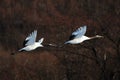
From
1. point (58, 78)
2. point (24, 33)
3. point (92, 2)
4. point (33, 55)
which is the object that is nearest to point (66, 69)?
point (58, 78)

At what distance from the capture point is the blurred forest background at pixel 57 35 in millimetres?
23766

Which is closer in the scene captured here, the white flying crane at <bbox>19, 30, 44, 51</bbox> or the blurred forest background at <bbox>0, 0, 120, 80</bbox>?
the white flying crane at <bbox>19, 30, 44, 51</bbox>

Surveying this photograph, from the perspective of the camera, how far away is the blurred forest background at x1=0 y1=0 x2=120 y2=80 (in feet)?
78.0

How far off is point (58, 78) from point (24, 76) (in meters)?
1.38

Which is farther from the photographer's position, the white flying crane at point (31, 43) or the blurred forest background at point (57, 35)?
the blurred forest background at point (57, 35)

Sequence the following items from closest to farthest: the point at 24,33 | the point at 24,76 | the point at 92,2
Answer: the point at 24,76 → the point at 24,33 → the point at 92,2

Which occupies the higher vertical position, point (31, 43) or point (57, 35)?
point (31, 43)

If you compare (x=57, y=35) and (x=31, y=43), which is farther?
(x=57, y=35)

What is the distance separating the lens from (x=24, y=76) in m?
24.3

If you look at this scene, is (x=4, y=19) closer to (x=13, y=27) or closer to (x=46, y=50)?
(x=13, y=27)

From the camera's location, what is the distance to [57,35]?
29062 mm

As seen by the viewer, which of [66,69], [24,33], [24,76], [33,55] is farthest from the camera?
[24,33]

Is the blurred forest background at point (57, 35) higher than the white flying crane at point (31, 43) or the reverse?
the reverse

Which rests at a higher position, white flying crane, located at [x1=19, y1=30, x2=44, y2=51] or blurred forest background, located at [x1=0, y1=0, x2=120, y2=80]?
white flying crane, located at [x1=19, y1=30, x2=44, y2=51]
